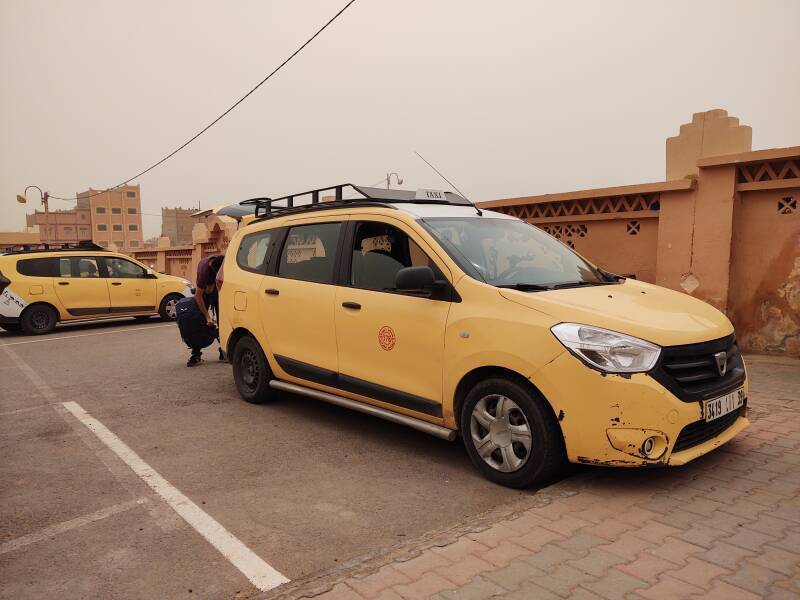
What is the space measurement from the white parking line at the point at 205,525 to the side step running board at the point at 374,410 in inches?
55.2

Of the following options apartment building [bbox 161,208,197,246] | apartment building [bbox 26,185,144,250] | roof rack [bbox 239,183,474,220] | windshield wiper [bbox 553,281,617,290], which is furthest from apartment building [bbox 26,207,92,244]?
windshield wiper [bbox 553,281,617,290]

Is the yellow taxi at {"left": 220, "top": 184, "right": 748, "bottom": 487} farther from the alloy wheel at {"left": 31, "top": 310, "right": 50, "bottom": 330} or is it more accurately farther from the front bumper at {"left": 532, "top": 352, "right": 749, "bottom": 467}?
the alloy wheel at {"left": 31, "top": 310, "right": 50, "bottom": 330}

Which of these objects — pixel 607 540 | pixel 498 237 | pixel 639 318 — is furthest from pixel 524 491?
pixel 498 237

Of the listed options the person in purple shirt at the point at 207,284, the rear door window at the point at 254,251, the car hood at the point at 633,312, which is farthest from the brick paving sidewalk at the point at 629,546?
the person in purple shirt at the point at 207,284

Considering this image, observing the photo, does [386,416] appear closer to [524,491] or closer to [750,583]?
[524,491]

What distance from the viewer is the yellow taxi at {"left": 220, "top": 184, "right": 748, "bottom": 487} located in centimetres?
331

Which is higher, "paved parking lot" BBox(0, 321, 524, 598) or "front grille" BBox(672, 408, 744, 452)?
"front grille" BBox(672, 408, 744, 452)

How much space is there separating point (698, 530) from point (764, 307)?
5.03m

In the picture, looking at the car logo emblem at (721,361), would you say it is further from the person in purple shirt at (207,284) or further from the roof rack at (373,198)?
the person in purple shirt at (207,284)

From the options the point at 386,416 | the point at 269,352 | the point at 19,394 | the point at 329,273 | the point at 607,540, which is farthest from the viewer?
the point at 19,394

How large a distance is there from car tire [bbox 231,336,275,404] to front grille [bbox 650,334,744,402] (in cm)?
369

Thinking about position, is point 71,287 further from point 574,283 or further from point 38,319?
point 574,283

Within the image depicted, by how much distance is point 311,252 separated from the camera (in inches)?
205

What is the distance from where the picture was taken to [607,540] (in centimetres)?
293
